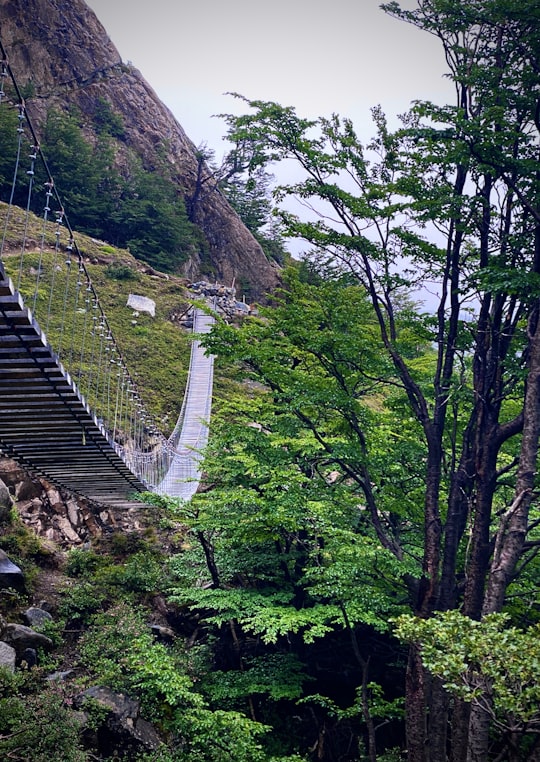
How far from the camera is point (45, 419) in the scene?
5586mm

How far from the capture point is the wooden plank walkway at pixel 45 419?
4.10 meters

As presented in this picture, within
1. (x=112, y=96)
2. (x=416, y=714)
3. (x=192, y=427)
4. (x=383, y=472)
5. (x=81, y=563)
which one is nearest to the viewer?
(x=416, y=714)

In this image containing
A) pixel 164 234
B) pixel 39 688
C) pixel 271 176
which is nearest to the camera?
pixel 39 688

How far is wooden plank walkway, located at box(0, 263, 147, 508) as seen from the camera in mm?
4097

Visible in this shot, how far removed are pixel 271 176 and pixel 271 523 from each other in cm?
2508

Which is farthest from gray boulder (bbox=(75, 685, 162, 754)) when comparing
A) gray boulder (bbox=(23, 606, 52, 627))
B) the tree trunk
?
the tree trunk

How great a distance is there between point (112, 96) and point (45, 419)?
98.8 ft

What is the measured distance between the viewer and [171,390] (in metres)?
16.0

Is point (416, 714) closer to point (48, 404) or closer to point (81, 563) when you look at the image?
point (48, 404)

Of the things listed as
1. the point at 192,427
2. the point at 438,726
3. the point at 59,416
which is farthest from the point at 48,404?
the point at 192,427

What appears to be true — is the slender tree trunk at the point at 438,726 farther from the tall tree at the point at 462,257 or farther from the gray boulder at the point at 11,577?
the gray boulder at the point at 11,577

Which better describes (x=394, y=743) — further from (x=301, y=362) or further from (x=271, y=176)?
(x=271, y=176)

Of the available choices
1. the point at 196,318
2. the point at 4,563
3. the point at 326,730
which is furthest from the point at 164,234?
the point at 326,730

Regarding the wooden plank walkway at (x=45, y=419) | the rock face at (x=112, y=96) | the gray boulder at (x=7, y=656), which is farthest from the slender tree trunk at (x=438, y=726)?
the rock face at (x=112, y=96)
